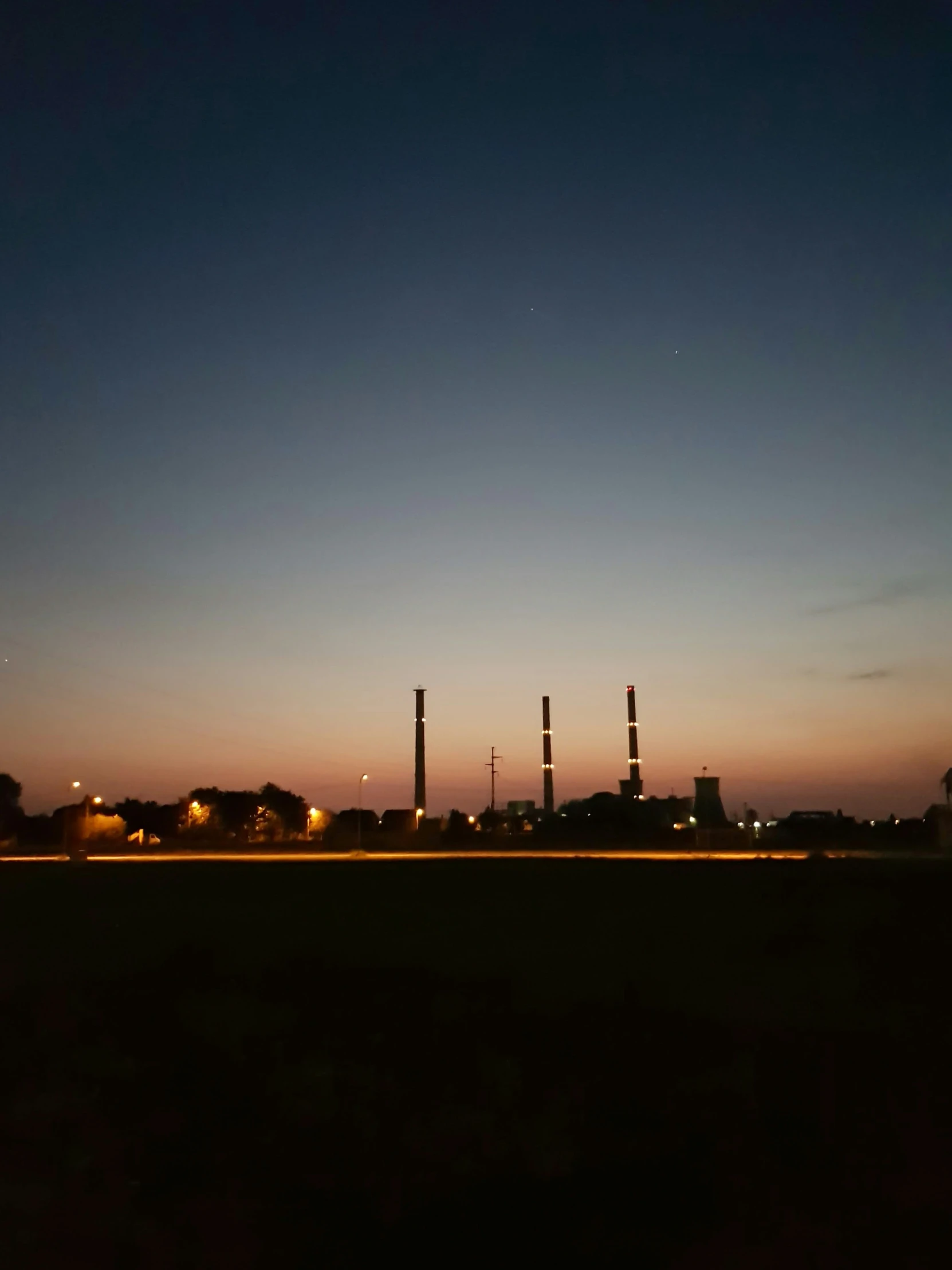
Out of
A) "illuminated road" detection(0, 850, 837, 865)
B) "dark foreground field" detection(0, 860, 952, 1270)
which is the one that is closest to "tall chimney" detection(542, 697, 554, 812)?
"illuminated road" detection(0, 850, 837, 865)

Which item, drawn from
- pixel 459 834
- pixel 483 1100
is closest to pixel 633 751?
pixel 459 834

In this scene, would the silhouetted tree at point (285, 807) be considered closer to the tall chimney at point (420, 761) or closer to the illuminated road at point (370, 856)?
the tall chimney at point (420, 761)

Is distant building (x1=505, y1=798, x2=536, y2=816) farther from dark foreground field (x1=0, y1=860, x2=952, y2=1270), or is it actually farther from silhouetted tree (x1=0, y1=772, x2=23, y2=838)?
dark foreground field (x1=0, y1=860, x2=952, y2=1270)

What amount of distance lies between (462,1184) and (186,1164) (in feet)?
6.84

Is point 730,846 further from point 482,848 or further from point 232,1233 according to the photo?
point 232,1233

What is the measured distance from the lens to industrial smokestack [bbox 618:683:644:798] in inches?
4774

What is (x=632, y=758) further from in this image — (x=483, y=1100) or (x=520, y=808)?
(x=483, y=1100)

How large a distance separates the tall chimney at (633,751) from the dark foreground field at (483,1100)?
101 m

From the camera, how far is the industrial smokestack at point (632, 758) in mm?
121250

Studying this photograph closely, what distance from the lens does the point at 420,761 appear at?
120688 mm

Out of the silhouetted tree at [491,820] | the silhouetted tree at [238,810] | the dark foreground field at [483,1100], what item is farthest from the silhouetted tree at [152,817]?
the dark foreground field at [483,1100]

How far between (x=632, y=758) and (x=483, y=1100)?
113406 millimetres

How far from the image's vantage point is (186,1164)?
851 centimetres

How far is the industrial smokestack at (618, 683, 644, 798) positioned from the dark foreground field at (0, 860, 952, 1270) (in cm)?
10066
